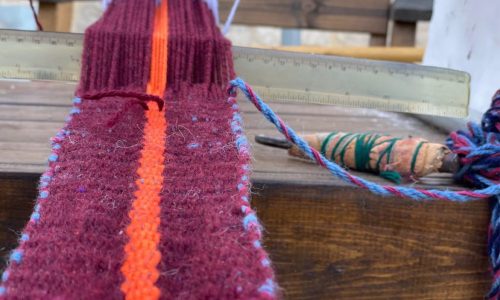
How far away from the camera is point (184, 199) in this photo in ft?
1.97

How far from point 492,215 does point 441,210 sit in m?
0.07

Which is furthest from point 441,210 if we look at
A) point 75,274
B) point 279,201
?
point 75,274

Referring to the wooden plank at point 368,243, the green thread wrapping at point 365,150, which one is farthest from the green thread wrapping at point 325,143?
the wooden plank at point 368,243

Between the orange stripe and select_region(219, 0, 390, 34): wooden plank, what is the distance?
151cm

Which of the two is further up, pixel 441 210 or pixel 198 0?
pixel 198 0

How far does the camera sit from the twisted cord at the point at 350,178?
2.20ft

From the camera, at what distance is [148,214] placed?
580 mm

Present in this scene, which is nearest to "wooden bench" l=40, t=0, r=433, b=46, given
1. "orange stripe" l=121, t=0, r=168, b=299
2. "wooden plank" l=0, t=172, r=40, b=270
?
"orange stripe" l=121, t=0, r=168, b=299

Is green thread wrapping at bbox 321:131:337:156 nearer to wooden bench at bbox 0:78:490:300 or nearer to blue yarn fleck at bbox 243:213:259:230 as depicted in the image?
wooden bench at bbox 0:78:490:300

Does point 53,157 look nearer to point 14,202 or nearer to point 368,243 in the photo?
point 14,202

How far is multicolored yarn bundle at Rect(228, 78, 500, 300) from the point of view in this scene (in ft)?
2.21

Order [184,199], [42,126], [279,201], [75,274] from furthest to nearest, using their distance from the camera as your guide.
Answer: [42,126] → [279,201] → [184,199] → [75,274]

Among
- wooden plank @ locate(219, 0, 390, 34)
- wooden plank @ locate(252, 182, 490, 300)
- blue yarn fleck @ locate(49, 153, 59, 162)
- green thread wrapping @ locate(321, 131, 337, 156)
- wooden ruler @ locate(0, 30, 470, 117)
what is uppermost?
wooden plank @ locate(219, 0, 390, 34)

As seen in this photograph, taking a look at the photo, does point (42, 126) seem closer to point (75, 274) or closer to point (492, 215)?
point (75, 274)
